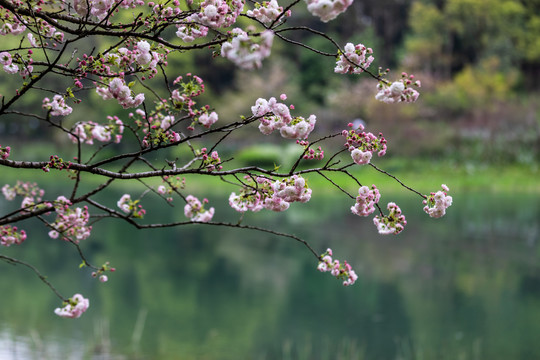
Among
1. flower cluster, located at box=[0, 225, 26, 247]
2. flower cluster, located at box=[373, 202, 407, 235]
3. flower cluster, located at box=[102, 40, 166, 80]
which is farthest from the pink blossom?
flower cluster, located at box=[373, 202, 407, 235]

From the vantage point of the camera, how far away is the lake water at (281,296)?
5.59 m

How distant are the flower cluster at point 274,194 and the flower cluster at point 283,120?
6.6 inches

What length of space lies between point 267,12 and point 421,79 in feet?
67.4

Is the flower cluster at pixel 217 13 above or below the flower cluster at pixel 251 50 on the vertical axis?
above

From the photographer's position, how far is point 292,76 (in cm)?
2462

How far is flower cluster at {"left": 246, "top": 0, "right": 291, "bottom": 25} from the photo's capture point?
2.04 meters

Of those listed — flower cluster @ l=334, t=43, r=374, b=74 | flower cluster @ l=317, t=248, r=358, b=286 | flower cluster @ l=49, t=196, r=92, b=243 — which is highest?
flower cluster @ l=334, t=43, r=374, b=74

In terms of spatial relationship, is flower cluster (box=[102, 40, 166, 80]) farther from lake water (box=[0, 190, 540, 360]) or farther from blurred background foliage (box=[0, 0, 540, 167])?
blurred background foliage (box=[0, 0, 540, 167])

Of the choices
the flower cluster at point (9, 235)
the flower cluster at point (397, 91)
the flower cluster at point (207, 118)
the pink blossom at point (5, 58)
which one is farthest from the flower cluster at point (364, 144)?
the flower cluster at point (9, 235)

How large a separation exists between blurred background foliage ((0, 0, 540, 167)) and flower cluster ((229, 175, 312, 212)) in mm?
16889

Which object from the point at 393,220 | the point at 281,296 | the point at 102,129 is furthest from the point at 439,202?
the point at 281,296

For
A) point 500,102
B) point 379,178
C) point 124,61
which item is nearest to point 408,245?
point 379,178

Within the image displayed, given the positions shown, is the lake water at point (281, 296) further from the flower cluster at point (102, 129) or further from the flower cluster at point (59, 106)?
the flower cluster at point (59, 106)

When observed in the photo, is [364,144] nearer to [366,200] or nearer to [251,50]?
[366,200]
